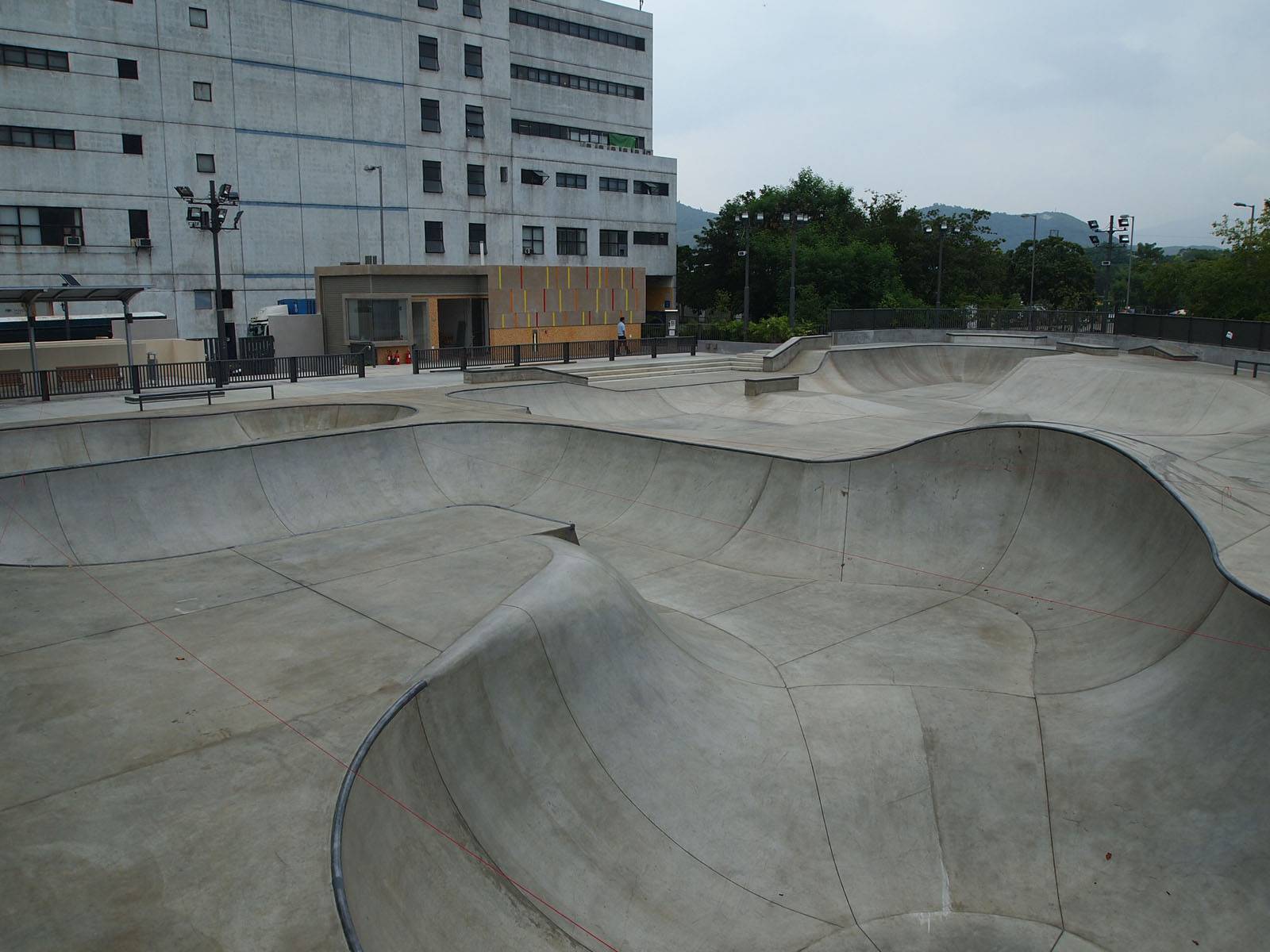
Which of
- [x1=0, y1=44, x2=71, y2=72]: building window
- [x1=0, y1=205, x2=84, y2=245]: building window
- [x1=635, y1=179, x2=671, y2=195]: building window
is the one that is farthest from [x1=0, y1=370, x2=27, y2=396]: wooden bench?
[x1=635, y1=179, x2=671, y2=195]: building window

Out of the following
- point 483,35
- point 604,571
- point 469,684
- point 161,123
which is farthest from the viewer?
point 483,35

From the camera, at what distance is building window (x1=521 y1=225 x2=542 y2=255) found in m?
55.6

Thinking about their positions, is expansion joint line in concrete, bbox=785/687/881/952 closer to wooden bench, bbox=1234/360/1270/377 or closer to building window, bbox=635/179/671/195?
wooden bench, bbox=1234/360/1270/377

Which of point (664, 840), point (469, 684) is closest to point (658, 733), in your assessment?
point (664, 840)

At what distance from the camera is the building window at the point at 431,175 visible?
51.2 metres

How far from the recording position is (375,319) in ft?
118

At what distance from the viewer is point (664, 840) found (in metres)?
6.82

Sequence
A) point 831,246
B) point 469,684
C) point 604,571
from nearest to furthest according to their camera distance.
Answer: point 469,684
point 604,571
point 831,246

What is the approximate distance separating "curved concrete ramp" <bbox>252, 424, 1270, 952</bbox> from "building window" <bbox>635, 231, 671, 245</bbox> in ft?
170

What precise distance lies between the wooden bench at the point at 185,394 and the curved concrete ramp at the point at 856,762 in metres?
16.4

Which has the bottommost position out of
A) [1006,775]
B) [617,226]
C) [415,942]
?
[1006,775]

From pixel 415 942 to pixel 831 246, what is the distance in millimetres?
55994

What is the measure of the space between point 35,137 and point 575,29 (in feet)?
118

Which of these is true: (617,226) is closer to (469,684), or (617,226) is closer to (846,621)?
(846,621)
